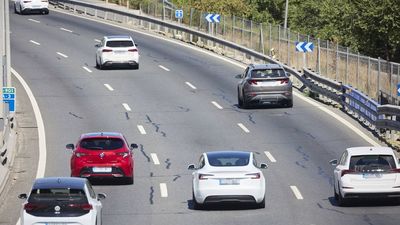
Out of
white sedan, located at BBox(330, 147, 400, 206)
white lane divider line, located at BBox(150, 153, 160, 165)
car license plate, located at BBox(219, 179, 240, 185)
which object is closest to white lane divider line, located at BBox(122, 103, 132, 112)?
white lane divider line, located at BBox(150, 153, 160, 165)

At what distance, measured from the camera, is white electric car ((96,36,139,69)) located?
57.8m

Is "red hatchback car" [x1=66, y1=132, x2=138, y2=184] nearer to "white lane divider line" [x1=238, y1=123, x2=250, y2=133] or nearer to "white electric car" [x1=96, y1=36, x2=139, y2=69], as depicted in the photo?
"white lane divider line" [x1=238, y1=123, x2=250, y2=133]

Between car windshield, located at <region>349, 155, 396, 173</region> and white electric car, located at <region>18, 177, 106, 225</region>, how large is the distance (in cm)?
743

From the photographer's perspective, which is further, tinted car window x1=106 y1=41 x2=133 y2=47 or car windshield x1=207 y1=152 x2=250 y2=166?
tinted car window x1=106 y1=41 x2=133 y2=47

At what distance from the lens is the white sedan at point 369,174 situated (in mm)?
27609

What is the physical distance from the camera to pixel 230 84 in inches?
2124

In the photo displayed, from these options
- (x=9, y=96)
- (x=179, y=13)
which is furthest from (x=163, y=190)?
(x=179, y=13)

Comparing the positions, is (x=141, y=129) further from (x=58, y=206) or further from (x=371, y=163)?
(x=58, y=206)

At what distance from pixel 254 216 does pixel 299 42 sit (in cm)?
2990

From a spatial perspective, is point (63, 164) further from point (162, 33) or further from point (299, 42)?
point (162, 33)

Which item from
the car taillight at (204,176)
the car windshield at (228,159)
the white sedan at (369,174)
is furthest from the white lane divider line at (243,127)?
the car taillight at (204,176)

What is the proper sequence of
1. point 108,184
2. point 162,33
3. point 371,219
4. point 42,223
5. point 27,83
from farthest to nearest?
point 162,33 → point 27,83 → point 108,184 → point 371,219 → point 42,223

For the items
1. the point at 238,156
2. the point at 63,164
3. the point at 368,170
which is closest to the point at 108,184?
the point at 63,164

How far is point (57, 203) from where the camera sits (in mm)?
22844
